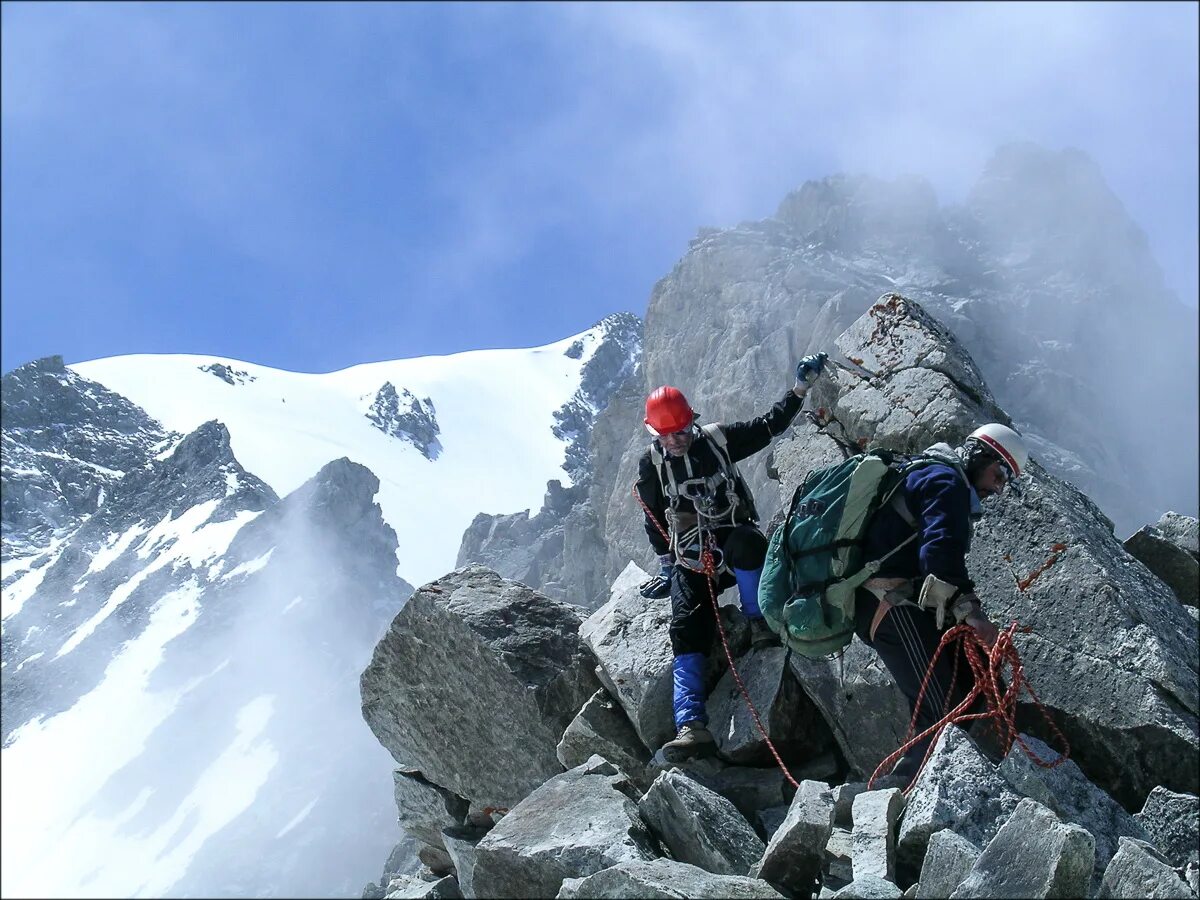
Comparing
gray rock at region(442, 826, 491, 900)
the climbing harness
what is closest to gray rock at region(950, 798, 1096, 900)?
the climbing harness

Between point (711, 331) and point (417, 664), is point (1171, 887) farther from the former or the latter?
point (711, 331)

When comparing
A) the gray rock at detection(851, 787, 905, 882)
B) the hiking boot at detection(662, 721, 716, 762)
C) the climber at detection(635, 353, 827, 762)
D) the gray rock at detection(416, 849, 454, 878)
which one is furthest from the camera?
the gray rock at detection(416, 849, 454, 878)

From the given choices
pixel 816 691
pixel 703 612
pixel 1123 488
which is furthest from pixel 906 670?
pixel 1123 488

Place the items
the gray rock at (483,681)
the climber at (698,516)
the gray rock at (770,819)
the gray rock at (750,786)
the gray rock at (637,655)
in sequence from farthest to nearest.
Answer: the gray rock at (483,681), the gray rock at (637,655), the climber at (698,516), the gray rock at (750,786), the gray rock at (770,819)

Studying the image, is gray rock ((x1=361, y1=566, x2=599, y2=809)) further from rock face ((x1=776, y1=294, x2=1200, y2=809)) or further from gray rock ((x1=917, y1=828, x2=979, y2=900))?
gray rock ((x1=917, y1=828, x2=979, y2=900))

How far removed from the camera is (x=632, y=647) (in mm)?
8727

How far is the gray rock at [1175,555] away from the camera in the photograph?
33.5ft

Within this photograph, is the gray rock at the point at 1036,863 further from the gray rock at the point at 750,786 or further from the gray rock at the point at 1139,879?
the gray rock at the point at 750,786

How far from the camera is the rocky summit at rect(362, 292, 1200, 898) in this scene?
5160 mm

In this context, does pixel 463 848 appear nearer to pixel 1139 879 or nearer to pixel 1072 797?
pixel 1072 797

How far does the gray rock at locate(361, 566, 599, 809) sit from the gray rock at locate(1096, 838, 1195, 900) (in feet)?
17.8

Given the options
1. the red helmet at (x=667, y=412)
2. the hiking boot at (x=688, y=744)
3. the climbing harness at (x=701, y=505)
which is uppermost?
the red helmet at (x=667, y=412)

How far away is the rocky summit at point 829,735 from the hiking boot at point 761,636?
0.35 ft

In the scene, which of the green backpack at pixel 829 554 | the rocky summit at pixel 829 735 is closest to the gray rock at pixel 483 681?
the rocky summit at pixel 829 735
